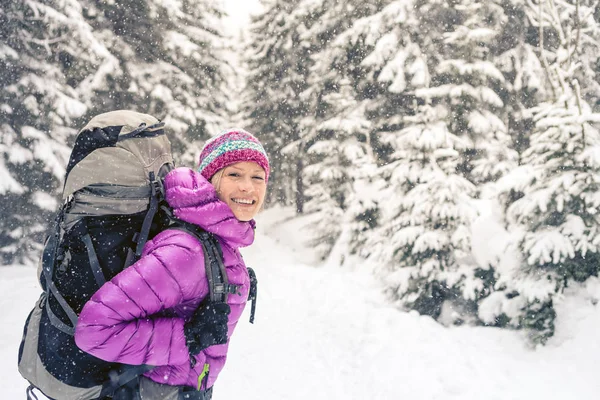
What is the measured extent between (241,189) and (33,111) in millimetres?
9855

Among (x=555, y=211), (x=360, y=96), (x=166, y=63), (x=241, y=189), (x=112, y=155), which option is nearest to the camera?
(x=112, y=155)

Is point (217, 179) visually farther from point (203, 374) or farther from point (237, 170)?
point (203, 374)

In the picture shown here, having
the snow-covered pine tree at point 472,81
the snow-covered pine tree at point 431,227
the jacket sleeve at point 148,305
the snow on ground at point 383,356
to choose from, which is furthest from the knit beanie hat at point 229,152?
the snow-covered pine tree at point 472,81

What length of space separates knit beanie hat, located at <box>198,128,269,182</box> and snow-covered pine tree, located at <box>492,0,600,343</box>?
4953 millimetres

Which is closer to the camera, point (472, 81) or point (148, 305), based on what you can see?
point (148, 305)

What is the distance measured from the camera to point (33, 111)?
961 cm

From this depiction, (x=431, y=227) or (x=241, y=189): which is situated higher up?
(x=241, y=189)

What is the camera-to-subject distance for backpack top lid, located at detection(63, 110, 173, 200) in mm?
1820

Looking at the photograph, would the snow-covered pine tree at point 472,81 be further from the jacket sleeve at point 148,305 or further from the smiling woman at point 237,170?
the jacket sleeve at point 148,305

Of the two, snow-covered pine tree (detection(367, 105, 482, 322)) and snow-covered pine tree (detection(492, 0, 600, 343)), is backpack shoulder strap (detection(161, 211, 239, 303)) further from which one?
snow-covered pine tree (detection(367, 105, 482, 322))

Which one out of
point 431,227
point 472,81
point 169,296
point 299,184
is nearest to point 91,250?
point 169,296

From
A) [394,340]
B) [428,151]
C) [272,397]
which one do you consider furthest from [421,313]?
[272,397]

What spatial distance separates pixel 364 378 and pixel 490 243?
3727 mm

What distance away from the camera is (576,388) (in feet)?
15.5
